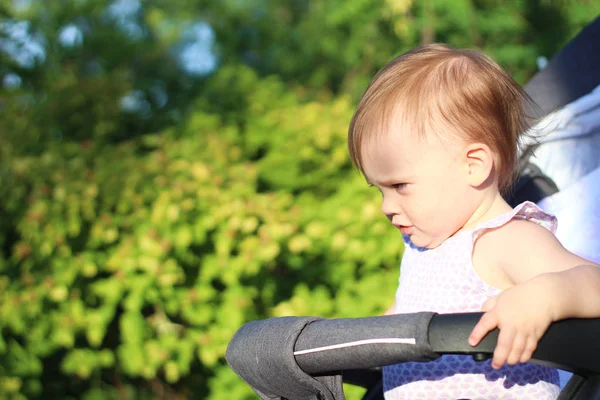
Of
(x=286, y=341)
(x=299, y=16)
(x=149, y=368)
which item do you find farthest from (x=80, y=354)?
(x=299, y=16)

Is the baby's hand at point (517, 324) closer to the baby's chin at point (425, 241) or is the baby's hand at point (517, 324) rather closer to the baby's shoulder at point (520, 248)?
the baby's shoulder at point (520, 248)

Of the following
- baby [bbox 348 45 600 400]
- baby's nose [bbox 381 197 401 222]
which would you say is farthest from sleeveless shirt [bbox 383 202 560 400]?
baby's nose [bbox 381 197 401 222]

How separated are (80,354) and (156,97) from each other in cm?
258

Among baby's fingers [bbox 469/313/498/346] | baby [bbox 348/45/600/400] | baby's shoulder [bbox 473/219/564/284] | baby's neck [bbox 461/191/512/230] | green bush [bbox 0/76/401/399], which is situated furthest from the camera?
green bush [bbox 0/76/401/399]

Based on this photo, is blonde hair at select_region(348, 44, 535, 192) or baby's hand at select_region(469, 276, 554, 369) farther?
blonde hair at select_region(348, 44, 535, 192)

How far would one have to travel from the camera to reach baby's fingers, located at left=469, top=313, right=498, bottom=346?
1032mm

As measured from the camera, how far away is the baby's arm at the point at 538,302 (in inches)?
41.6

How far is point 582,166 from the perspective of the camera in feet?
6.79

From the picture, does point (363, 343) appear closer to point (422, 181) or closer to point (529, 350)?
point (529, 350)

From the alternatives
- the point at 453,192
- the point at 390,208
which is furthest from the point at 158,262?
the point at 453,192

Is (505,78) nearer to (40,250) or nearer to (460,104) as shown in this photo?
(460,104)

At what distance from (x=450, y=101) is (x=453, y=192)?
0.18m

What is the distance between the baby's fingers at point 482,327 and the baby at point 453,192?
25 centimetres

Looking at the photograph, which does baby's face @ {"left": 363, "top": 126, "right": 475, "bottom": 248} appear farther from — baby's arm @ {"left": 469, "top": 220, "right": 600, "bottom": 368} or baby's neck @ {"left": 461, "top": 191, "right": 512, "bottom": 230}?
baby's arm @ {"left": 469, "top": 220, "right": 600, "bottom": 368}
